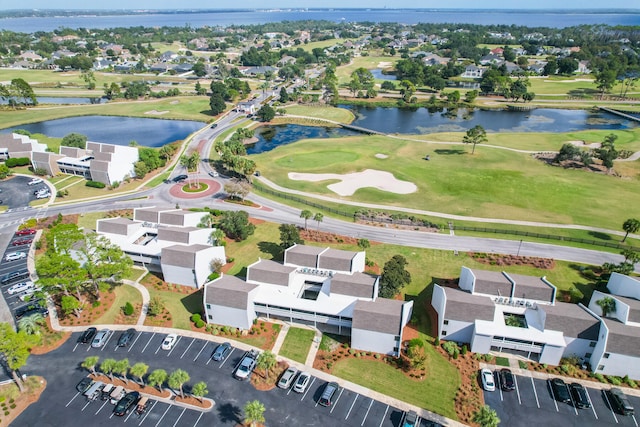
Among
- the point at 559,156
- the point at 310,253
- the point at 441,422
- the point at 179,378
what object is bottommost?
the point at 441,422

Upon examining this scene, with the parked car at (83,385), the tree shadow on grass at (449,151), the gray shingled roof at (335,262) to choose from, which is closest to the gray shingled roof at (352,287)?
the gray shingled roof at (335,262)

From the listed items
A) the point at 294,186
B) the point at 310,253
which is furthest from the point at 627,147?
the point at 310,253

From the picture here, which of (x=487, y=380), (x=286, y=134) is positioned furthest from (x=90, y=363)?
(x=286, y=134)

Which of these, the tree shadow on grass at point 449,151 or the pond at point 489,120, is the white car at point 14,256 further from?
the pond at point 489,120

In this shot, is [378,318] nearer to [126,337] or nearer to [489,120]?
[126,337]

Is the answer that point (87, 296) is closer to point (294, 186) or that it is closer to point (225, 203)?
point (225, 203)

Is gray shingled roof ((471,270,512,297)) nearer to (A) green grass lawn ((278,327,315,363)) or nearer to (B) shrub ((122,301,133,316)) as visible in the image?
(A) green grass lawn ((278,327,315,363))
